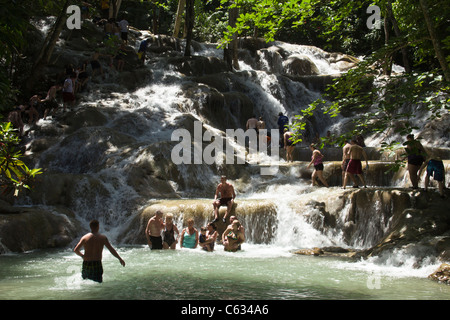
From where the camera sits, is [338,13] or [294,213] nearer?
[338,13]

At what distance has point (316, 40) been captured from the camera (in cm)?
3759

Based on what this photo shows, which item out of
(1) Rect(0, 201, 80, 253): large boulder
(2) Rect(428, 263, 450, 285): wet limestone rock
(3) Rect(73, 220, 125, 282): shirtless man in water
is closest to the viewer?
(3) Rect(73, 220, 125, 282): shirtless man in water

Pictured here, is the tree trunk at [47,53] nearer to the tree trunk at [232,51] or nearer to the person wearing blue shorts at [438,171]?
the tree trunk at [232,51]

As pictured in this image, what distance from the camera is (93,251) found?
642 centimetres

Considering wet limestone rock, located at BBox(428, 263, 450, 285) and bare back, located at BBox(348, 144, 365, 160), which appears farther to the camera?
bare back, located at BBox(348, 144, 365, 160)

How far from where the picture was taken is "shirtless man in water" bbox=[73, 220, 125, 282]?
6355mm

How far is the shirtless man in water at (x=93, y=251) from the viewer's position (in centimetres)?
636

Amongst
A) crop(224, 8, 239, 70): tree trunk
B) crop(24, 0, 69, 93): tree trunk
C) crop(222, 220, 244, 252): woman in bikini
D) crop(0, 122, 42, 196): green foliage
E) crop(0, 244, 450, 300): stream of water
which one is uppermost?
crop(224, 8, 239, 70): tree trunk

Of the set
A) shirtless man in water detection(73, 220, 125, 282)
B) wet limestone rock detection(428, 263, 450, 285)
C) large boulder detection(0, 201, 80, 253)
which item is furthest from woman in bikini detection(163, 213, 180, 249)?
wet limestone rock detection(428, 263, 450, 285)

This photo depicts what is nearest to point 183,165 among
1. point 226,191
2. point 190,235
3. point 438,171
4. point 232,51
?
point 226,191

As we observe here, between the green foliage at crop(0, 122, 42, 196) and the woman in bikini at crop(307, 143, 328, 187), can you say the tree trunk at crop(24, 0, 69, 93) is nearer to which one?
the woman in bikini at crop(307, 143, 328, 187)

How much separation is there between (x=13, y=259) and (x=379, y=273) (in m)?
7.14
